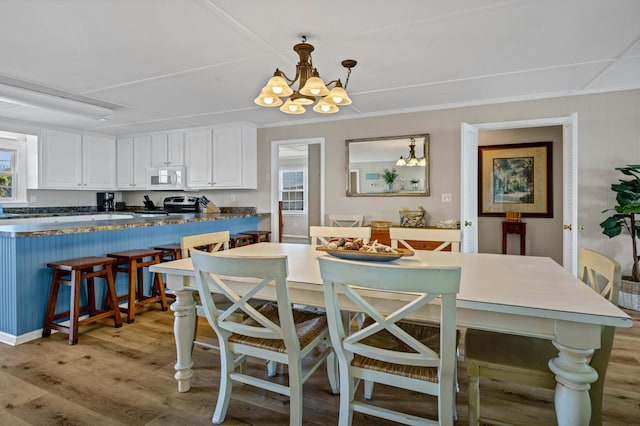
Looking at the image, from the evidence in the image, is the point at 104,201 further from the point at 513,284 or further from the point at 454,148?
the point at 513,284

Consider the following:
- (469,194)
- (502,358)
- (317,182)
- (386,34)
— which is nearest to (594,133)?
(469,194)

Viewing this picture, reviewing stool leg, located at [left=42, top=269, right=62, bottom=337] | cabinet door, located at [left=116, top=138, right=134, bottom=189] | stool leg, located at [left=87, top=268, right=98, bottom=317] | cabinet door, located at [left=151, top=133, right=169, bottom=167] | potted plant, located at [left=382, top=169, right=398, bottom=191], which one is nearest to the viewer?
stool leg, located at [left=42, top=269, right=62, bottom=337]

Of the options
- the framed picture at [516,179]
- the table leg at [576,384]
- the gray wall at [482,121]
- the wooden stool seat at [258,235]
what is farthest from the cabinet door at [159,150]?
the table leg at [576,384]

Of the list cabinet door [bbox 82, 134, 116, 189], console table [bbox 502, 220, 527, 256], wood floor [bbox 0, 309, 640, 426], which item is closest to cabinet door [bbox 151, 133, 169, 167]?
cabinet door [bbox 82, 134, 116, 189]

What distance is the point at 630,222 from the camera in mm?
3420

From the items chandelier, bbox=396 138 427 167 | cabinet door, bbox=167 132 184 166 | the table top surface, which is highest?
cabinet door, bbox=167 132 184 166

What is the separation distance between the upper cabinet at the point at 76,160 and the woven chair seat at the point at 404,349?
556 cm

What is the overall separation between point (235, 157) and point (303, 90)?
3.31 m

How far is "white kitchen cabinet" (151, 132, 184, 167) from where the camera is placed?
18.2ft

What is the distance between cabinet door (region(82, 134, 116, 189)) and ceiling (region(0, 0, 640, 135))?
7.02 feet

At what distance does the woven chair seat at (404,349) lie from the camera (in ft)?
4.46

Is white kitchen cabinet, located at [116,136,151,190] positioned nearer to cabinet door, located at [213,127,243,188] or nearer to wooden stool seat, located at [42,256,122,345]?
cabinet door, located at [213,127,243,188]

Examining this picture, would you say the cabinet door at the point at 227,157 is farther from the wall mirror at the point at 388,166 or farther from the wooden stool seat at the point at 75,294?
the wooden stool seat at the point at 75,294

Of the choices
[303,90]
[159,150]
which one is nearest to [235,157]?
[159,150]
